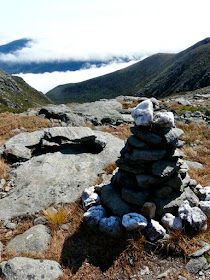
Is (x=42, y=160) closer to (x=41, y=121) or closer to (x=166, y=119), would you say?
(x=166, y=119)

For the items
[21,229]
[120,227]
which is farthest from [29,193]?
[120,227]

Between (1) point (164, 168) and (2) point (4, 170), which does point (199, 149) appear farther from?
(2) point (4, 170)

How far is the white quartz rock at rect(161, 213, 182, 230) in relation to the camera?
26.2 feet

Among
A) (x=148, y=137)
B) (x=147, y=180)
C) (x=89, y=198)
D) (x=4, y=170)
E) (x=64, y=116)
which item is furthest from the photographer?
(x=64, y=116)

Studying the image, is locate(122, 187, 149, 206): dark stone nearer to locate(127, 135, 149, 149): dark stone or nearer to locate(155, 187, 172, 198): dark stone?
locate(155, 187, 172, 198): dark stone

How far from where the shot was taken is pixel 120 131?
20.3m

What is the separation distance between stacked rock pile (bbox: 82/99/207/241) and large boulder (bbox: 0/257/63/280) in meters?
2.08

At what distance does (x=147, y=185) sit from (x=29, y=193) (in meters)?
5.46

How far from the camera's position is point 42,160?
12.9m

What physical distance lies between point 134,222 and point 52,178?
528 cm

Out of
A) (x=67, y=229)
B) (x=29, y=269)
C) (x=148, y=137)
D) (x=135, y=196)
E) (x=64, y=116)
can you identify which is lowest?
(x=67, y=229)

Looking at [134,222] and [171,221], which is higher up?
[134,222]

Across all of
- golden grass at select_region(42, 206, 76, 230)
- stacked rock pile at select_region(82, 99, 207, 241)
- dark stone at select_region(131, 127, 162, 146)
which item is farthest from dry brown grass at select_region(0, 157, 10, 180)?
dark stone at select_region(131, 127, 162, 146)

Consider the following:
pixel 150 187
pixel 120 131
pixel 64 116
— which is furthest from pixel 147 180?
pixel 64 116
